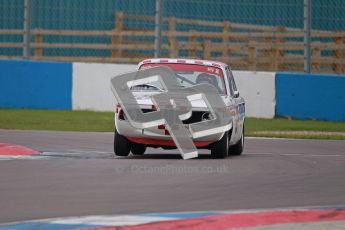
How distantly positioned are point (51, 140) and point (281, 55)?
8.94m

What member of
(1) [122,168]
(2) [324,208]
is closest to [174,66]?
(1) [122,168]

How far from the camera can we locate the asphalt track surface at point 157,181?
8.95 meters

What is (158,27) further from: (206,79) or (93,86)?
(206,79)

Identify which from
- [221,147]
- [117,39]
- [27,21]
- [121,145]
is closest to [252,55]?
[117,39]

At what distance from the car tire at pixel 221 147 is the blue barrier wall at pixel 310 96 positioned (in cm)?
957

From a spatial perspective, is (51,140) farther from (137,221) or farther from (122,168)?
(137,221)

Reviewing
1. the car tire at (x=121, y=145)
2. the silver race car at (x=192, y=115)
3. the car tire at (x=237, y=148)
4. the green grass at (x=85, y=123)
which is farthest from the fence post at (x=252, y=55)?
the car tire at (x=121, y=145)

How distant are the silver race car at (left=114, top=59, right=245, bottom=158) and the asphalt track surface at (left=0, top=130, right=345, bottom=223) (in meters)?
0.21

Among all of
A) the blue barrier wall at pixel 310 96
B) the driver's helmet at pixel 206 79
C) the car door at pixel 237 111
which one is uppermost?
the driver's helmet at pixel 206 79

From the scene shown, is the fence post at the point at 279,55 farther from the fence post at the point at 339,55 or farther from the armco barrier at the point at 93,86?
the armco barrier at the point at 93,86

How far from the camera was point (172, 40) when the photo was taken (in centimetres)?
2491

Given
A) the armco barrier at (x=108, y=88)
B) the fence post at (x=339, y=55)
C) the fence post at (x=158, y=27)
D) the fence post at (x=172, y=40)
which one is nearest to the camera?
the fence post at (x=158, y=27)

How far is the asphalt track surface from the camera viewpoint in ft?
29.4

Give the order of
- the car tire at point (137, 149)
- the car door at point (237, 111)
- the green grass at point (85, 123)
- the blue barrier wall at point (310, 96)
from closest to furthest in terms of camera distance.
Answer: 1. the car door at point (237, 111)
2. the car tire at point (137, 149)
3. the green grass at point (85, 123)
4. the blue barrier wall at point (310, 96)
